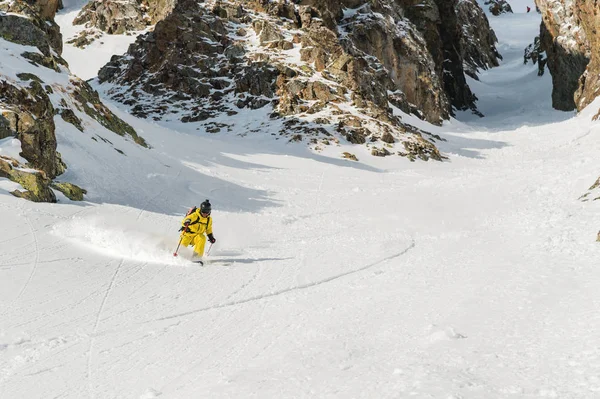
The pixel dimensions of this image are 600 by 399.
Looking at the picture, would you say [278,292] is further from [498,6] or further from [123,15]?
[498,6]

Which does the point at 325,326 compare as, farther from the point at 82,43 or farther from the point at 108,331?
the point at 82,43

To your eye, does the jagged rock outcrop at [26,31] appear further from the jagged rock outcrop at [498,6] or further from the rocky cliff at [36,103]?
the jagged rock outcrop at [498,6]

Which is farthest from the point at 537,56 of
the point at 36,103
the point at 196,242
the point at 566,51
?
the point at 196,242

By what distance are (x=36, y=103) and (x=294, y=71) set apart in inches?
1047

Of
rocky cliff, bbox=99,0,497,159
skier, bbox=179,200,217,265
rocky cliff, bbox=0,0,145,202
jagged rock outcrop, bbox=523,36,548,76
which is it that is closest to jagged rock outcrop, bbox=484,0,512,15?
jagged rock outcrop, bbox=523,36,548,76

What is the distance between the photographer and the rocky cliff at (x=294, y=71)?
3406 cm

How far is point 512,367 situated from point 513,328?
1149mm

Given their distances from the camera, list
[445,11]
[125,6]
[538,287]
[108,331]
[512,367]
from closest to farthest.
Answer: [512,367]
[108,331]
[538,287]
[125,6]
[445,11]

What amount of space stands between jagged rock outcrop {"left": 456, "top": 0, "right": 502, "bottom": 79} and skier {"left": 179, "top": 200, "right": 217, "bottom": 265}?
7892 cm

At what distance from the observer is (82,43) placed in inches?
2398

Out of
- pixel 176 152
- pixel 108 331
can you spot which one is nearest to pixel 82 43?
pixel 176 152

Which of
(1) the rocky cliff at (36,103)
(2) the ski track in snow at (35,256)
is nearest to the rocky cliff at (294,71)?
(1) the rocky cliff at (36,103)

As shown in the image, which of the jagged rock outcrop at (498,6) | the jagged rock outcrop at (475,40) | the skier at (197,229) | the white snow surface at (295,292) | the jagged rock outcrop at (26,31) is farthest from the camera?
the jagged rock outcrop at (498,6)

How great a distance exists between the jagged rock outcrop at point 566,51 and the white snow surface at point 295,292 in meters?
38.7
